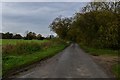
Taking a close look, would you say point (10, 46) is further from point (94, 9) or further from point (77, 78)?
point (94, 9)

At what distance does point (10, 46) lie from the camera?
97.6 ft

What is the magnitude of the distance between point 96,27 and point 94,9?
15.9 feet

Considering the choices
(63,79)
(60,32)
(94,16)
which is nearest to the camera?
(63,79)

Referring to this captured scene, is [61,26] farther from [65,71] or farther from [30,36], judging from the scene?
[65,71]

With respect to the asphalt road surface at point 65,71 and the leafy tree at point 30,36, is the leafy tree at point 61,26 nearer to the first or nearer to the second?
the leafy tree at point 30,36

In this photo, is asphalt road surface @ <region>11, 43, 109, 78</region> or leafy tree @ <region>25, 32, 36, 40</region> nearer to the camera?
asphalt road surface @ <region>11, 43, 109, 78</region>

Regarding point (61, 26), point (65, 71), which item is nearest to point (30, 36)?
point (61, 26)

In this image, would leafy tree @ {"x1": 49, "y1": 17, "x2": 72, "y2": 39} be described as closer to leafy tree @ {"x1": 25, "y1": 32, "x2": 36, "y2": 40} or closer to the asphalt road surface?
leafy tree @ {"x1": 25, "y1": 32, "x2": 36, "y2": 40}

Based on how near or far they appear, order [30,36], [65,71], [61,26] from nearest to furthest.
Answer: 1. [65,71]
2. [61,26]
3. [30,36]

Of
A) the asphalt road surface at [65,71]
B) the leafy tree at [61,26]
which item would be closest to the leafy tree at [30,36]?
the leafy tree at [61,26]

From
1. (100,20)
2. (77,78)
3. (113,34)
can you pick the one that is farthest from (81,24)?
(77,78)

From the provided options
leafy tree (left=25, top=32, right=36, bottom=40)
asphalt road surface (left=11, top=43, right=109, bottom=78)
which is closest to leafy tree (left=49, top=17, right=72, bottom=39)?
leafy tree (left=25, top=32, right=36, bottom=40)

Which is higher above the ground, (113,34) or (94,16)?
(94,16)

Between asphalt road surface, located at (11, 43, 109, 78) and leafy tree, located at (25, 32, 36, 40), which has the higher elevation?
leafy tree, located at (25, 32, 36, 40)
